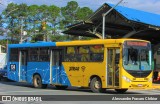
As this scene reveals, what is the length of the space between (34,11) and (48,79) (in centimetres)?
5879

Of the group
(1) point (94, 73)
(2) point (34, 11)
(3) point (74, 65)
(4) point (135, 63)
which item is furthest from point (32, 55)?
(2) point (34, 11)

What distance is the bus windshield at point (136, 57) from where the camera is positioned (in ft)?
68.7

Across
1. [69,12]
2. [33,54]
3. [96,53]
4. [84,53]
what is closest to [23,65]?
[33,54]

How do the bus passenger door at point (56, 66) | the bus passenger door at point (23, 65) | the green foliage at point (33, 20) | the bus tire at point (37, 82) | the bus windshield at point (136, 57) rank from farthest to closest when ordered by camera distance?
the green foliage at point (33, 20)
the bus passenger door at point (23, 65)
the bus tire at point (37, 82)
the bus passenger door at point (56, 66)
the bus windshield at point (136, 57)

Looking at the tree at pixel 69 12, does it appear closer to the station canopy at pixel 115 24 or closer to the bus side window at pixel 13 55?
the station canopy at pixel 115 24

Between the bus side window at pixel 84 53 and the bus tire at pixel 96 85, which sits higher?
the bus side window at pixel 84 53

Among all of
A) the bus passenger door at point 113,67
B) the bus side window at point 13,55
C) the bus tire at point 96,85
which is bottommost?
the bus tire at point 96,85

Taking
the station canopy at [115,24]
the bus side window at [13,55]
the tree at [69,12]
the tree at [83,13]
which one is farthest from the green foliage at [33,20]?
the bus side window at [13,55]

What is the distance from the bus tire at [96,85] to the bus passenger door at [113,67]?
25.5 inches

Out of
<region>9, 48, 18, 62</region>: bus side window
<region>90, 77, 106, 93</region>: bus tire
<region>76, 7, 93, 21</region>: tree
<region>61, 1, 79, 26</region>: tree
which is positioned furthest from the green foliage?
<region>90, 77, 106, 93</region>: bus tire

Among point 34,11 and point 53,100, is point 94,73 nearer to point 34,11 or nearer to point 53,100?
point 53,100

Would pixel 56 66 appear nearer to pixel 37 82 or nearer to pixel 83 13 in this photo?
pixel 37 82

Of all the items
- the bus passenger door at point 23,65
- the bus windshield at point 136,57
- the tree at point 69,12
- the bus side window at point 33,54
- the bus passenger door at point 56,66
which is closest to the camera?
the bus windshield at point 136,57

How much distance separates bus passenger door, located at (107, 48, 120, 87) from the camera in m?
21.0
